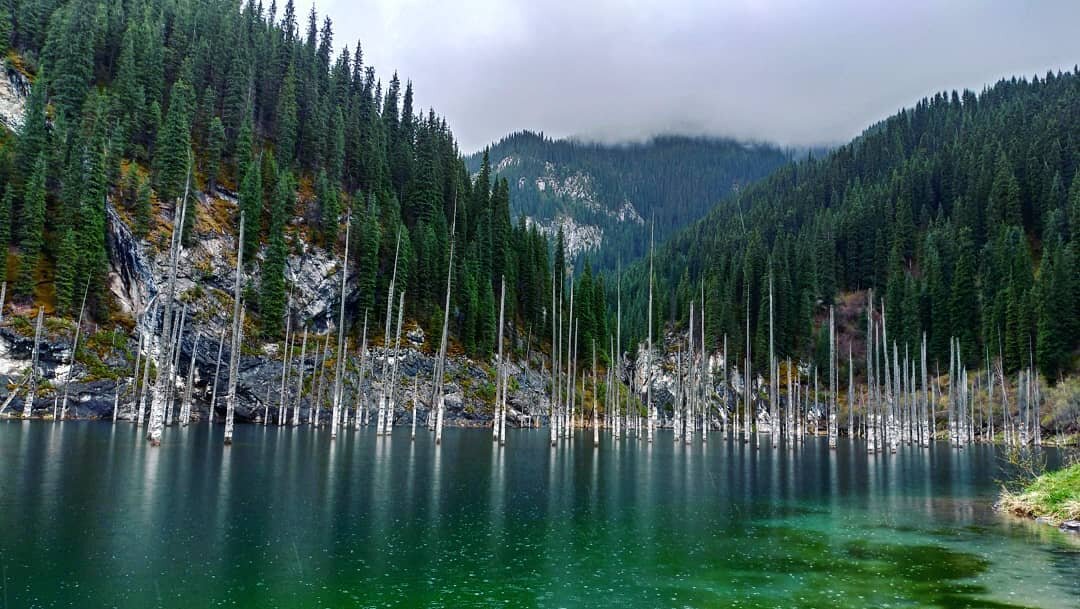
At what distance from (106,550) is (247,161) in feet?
316

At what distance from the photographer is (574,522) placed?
27250 mm

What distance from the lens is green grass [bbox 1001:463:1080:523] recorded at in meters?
29.3

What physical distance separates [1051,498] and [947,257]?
130913 mm

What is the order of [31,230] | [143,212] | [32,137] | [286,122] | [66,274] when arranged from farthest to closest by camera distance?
[286,122] < [32,137] < [143,212] < [31,230] < [66,274]

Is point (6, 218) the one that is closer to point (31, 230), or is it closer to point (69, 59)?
point (31, 230)

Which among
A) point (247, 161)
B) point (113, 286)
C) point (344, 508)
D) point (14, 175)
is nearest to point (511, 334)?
point (247, 161)

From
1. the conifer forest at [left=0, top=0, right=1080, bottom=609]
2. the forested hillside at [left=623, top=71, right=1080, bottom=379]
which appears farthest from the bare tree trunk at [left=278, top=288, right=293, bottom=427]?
the forested hillside at [left=623, top=71, right=1080, bottom=379]

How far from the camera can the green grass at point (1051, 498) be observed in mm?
29266

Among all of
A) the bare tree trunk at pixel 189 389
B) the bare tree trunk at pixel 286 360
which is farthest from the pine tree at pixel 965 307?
Answer: the bare tree trunk at pixel 189 389

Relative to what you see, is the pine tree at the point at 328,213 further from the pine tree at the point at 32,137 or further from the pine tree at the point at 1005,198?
the pine tree at the point at 1005,198

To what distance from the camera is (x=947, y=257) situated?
144375mm

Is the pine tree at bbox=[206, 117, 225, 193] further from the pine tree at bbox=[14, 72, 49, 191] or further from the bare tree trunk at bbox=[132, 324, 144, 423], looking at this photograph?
the bare tree trunk at bbox=[132, 324, 144, 423]

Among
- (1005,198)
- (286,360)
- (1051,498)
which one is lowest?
(1051,498)

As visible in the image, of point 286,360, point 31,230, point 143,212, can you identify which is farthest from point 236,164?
point 286,360
